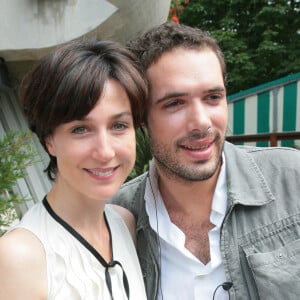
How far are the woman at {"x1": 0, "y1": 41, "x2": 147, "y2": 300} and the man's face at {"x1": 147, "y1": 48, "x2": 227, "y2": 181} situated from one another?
0.78 feet

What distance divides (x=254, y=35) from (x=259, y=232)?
12.0 metres

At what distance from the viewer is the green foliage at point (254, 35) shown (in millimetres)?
12320

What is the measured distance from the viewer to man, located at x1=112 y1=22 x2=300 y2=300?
73.5 inches

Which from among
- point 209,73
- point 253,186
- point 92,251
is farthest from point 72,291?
point 209,73

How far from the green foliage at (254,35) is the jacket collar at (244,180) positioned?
34.0 ft

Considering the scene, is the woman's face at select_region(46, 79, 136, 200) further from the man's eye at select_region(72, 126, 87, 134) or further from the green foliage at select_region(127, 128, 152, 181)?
the green foliage at select_region(127, 128, 152, 181)

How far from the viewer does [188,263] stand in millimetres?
1964

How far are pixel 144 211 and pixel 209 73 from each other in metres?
0.69

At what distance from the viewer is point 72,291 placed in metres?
1.50

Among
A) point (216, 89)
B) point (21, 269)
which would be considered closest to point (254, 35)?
point (216, 89)

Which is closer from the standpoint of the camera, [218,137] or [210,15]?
[218,137]

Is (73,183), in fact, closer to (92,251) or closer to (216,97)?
(92,251)

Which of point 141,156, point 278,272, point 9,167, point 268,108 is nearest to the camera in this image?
point 278,272

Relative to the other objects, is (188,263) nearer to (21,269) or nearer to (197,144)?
(197,144)
